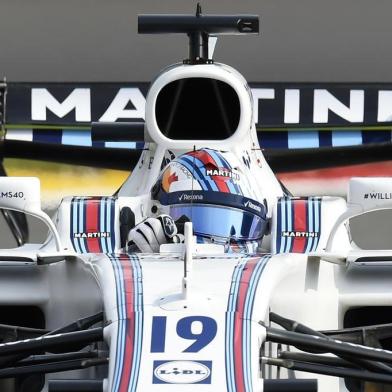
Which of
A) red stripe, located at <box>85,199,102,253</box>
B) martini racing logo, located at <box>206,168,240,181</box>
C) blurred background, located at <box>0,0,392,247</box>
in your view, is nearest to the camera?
red stripe, located at <box>85,199,102,253</box>

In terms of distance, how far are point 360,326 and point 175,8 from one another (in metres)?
5.84

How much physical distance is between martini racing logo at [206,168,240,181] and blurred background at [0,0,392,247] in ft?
14.0

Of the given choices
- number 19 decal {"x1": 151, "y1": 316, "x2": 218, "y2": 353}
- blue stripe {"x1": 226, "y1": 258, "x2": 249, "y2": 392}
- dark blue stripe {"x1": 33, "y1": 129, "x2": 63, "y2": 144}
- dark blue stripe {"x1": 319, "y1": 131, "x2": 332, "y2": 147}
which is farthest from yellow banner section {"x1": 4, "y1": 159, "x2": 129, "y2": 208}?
number 19 decal {"x1": 151, "y1": 316, "x2": 218, "y2": 353}

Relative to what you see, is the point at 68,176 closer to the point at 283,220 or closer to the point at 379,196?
the point at 283,220

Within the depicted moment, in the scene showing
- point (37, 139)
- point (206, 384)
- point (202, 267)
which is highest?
point (37, 139)

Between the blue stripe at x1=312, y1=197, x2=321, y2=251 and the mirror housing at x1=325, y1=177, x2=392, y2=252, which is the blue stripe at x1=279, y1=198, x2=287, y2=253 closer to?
the blue stripe at x1=312, y1=197, x2=321, y2=251

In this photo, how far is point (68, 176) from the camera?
7762 millimetres

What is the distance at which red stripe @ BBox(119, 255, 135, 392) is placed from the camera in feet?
13.4

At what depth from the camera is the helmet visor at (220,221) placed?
545 centimetres

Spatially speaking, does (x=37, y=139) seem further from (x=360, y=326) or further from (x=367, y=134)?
(x=360, y=326)

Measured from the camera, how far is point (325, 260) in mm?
4953

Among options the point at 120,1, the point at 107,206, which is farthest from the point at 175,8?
the point at 107,206

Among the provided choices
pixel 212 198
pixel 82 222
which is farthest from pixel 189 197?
pixel 82 222

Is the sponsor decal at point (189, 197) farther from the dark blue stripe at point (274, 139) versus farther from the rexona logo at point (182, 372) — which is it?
the dark blue stripe at point (274, 139)
